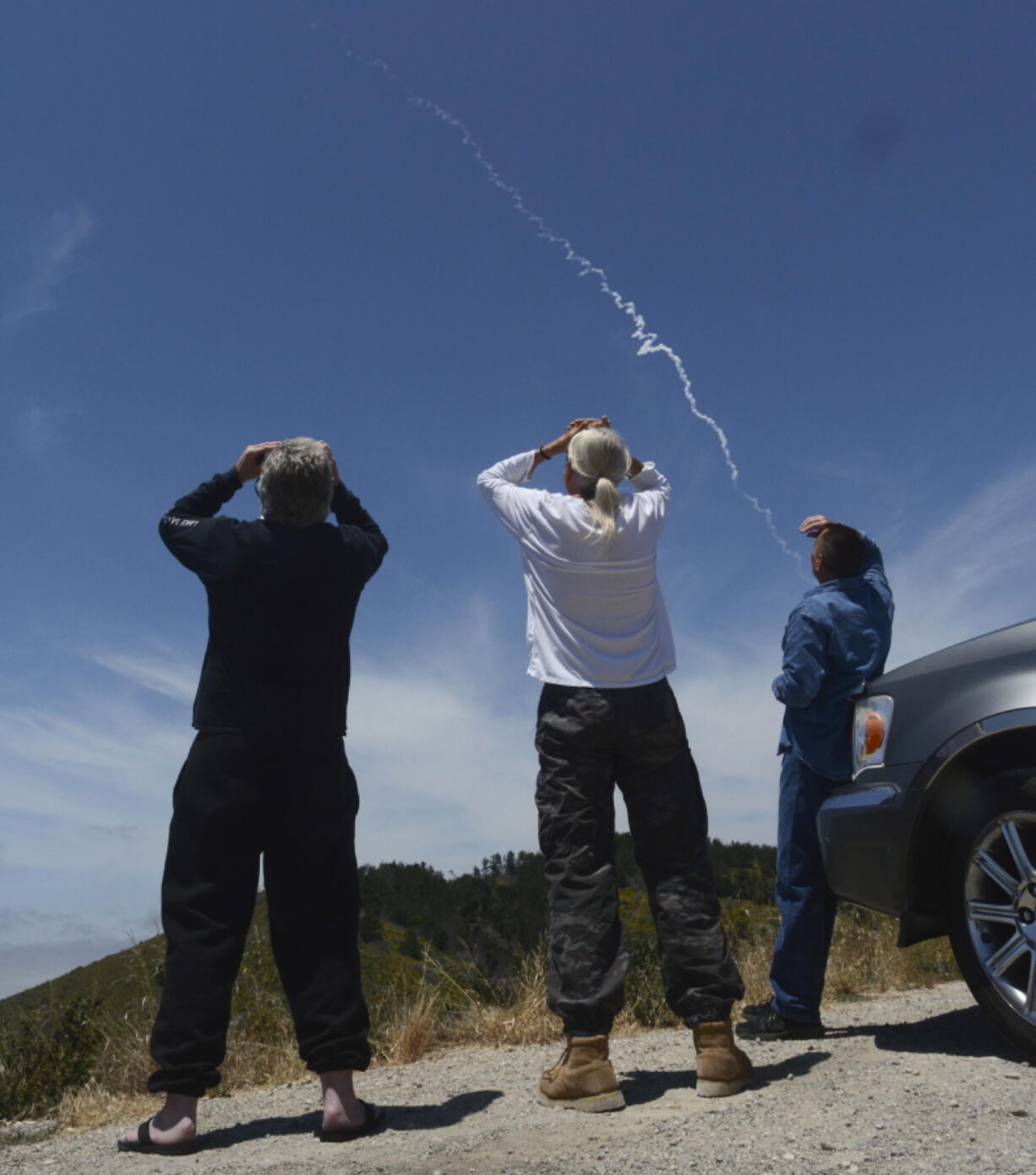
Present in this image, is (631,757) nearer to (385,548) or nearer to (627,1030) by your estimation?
(385,548)

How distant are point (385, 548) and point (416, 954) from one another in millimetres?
7164

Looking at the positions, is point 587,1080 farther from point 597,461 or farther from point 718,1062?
point 597,461

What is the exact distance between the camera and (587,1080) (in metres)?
3.38

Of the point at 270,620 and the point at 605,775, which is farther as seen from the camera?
the point at 605,775

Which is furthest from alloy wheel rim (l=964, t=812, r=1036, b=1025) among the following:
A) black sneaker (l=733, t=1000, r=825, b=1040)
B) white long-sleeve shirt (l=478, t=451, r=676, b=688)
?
white long-sleeve shirt (l=478, t=451, r=676, b=688)

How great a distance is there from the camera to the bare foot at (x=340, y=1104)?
3.28 meters

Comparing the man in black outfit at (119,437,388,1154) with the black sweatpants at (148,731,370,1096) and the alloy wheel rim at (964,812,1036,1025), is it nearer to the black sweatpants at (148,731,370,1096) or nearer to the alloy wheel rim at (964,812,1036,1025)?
the black sweatpants at (148,731,370,1096)

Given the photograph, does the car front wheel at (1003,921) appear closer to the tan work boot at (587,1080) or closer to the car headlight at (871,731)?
the car headlight at (871,731)

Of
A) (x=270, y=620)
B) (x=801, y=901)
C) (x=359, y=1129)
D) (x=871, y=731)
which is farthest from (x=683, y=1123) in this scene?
(x=270, y=620)

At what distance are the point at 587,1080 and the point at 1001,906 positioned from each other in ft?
4.74

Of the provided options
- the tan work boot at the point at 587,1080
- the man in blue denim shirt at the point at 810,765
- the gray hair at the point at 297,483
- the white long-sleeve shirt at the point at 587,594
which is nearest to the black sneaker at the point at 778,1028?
the man in blue denim shirt at the point at 810,765

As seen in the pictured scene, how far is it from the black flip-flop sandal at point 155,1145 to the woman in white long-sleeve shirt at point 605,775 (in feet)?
3.61

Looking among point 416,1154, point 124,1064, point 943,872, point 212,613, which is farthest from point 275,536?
point 124,1064

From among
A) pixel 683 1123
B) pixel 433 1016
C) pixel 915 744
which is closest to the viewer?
pixel 683 1123
